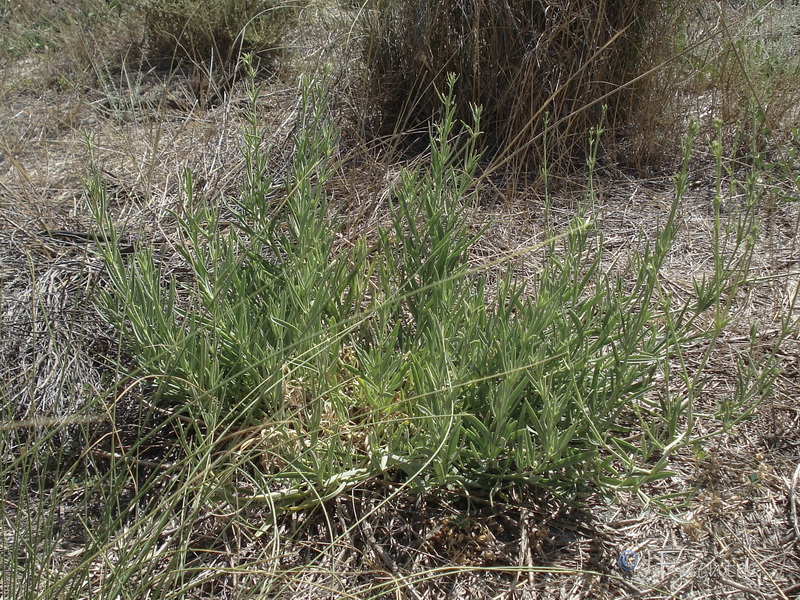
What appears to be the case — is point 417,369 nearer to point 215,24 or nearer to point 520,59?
point 520,59

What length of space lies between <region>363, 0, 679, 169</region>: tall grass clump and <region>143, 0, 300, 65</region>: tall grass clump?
0.99 meters

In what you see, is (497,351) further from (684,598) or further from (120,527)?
(120,527)

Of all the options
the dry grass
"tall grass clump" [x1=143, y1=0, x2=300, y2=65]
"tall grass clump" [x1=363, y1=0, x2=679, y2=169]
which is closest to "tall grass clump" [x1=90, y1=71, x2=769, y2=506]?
the dry grass

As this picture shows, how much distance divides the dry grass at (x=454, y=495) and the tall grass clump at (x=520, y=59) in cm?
5

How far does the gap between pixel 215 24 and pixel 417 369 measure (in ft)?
10.6

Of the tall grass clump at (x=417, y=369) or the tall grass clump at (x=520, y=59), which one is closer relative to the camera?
the tall grass clump at (x=417, y=369)

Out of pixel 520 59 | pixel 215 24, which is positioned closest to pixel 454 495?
pixel 520 59

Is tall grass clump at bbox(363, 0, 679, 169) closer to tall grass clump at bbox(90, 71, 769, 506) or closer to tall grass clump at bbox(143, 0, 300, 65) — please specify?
tall grass clump at bbox(143, 0, 300, 65)

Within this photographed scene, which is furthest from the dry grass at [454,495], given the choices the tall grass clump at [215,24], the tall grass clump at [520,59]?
the tall grass clump at [215,24]

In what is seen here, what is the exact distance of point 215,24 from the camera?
418cm

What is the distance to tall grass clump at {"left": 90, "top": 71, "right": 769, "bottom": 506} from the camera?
1575mm

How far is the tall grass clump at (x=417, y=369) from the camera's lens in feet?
5.17

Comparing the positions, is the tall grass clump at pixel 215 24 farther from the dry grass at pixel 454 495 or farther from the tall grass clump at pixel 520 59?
the dry grass at pixel 454 495

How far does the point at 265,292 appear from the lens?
6.64 feet
